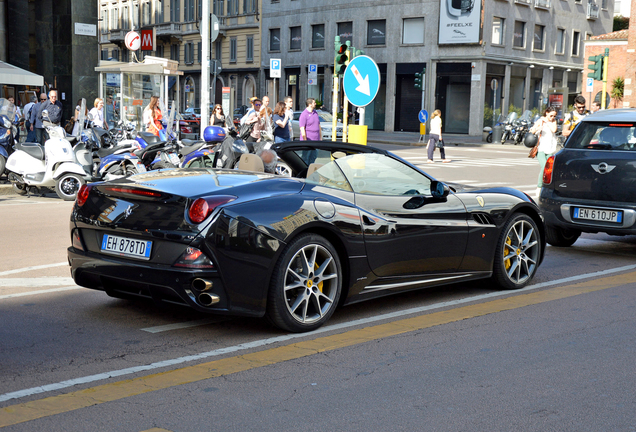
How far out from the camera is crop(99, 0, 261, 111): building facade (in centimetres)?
5888

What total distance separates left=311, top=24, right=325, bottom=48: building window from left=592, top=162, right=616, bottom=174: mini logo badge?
4523 centimetres

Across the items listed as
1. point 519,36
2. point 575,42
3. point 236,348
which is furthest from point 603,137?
point 575,42

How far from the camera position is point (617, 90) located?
48.7 metres

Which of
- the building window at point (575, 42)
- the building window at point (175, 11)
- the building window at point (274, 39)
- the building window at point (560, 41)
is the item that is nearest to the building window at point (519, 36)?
the building window at point (560, 41)

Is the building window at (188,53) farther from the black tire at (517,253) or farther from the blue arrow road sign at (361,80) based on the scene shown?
the black tire at (517,253)

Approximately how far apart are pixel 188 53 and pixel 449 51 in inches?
1014

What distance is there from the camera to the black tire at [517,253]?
6.68 m

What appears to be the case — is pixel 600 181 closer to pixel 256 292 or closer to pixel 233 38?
pixel 256 292

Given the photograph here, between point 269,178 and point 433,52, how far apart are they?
4299 cm

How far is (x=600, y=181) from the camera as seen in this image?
873 centimetres

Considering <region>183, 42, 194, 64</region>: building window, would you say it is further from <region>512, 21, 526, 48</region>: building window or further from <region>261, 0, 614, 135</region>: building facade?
<region>512, 21, 526, 48</region>: building window

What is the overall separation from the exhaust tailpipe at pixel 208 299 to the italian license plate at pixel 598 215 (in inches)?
207

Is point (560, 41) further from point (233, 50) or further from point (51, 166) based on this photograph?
point (51, 166)

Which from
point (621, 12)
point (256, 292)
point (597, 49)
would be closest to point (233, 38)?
point (597, 49)
